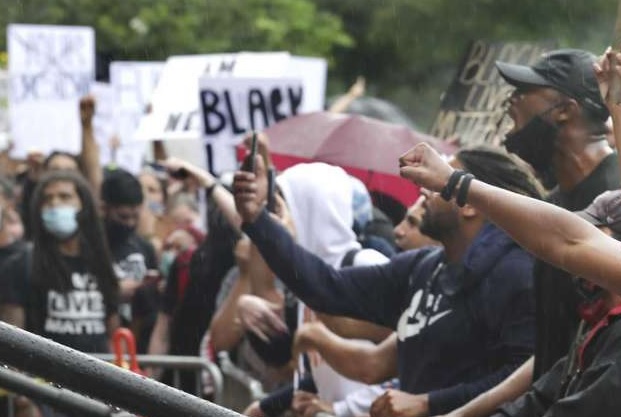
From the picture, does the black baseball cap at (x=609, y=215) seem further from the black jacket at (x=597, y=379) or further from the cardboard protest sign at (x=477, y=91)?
the cardboard protest sign at (x=477, y=91)

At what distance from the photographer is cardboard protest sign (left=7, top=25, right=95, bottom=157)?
13.3 m

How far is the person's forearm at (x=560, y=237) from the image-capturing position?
3.98 m

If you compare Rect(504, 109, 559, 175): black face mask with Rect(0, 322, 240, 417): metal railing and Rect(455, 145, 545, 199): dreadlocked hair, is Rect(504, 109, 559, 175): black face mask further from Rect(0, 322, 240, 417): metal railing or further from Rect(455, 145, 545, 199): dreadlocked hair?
Rect(0, 322, 240, 417): metal railing

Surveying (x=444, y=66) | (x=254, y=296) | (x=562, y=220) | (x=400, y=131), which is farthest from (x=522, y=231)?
(x=444, y=66)

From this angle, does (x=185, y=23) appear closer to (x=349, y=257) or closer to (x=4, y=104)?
(x=4, y=104)

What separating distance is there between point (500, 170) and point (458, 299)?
16.2 inches

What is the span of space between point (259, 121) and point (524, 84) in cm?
401

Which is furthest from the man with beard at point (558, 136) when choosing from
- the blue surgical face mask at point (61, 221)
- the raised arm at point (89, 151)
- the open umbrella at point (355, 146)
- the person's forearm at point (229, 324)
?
the raised arm at point (89, 151)

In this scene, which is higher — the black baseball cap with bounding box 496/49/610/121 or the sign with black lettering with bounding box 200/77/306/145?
the black baseball cap with bounding box 496/49/610/121

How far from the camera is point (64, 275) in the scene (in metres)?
9.50

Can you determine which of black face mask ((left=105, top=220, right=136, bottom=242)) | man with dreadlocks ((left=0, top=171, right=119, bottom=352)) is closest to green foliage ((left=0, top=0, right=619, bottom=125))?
black face mask ((left=105, top=220, right=136, bottom=242))

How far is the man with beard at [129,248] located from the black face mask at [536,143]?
5.23m

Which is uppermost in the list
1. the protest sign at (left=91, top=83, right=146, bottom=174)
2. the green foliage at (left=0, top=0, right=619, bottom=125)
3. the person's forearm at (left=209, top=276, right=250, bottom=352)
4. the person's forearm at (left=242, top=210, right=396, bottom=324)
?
the person's forearm at (left=242, top=210, right=396, bottom=324)

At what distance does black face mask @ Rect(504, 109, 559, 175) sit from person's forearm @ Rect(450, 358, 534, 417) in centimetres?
60
